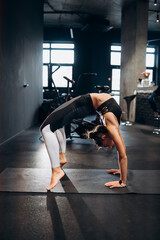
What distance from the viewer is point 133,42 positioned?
8.33 metres

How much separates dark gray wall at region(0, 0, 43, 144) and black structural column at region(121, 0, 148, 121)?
9.66ft

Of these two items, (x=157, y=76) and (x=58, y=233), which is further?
(x=157, y=76)

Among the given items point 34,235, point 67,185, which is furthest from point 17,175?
point 34,235

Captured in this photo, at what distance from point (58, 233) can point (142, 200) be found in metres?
0.86

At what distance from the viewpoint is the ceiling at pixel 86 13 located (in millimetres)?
8828

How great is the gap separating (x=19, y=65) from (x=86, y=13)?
17.9 ft

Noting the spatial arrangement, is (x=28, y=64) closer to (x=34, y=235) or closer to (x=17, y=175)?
(x=17, y=175)

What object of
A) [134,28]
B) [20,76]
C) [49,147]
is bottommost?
[49,147]

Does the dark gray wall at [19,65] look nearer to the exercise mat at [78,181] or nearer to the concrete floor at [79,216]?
the exercise mat at [78,181]

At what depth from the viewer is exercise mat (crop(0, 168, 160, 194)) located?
236cm

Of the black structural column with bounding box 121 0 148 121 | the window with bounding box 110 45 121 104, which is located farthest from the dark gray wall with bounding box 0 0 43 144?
the window with bounding box 110 45 121 104

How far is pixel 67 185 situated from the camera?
2492 mm

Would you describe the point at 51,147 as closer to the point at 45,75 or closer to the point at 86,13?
the point at 86,13

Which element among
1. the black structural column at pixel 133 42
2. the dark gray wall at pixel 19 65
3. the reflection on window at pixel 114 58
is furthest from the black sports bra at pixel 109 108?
the reflection on window at pixel 114 58
